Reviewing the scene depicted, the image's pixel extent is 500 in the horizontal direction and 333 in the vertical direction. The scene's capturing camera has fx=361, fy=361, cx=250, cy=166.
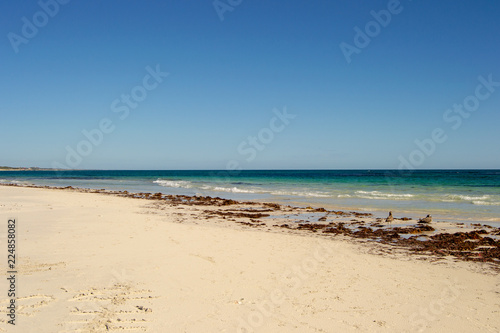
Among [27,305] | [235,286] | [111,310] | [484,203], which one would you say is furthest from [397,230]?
[484,203]

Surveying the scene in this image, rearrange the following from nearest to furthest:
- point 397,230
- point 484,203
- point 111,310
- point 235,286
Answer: point 111,310
point 235,286
point 397,230
point 484,203

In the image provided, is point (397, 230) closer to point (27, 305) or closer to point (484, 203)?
point (27, 305)

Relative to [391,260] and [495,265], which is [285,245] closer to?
[391,260]

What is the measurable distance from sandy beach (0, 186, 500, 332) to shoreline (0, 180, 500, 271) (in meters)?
0.69

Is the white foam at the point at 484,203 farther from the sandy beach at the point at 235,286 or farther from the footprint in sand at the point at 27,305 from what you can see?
the footprint in sand at the point at 27,305

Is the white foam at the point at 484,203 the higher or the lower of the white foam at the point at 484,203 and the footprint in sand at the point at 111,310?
the higher

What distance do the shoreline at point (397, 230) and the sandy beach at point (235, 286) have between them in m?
0.69

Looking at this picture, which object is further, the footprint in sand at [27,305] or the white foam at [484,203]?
the white foam at [484,203]

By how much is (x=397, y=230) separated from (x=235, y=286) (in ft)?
25.9

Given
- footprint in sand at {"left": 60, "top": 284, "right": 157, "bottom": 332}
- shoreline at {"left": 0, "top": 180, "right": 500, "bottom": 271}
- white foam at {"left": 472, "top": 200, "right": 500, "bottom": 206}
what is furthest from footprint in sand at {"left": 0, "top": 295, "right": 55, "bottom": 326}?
white foam at {"left": 472, "top": 200, "right": 500, "bottom": 206}

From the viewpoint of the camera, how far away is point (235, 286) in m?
5.81

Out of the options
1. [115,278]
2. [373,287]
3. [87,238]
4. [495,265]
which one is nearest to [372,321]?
[373,287]

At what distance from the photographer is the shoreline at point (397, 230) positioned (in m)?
8.85

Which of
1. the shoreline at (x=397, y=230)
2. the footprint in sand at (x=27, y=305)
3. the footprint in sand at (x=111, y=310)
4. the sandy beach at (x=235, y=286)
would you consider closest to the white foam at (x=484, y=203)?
the shoreline at (x=397, y=230)
